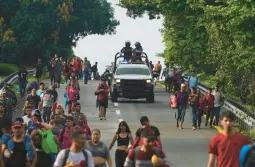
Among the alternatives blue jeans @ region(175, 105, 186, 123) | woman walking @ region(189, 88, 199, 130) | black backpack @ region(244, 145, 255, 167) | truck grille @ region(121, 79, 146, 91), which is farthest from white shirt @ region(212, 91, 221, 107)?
black backpack @ region(244, 145, 255, 167)

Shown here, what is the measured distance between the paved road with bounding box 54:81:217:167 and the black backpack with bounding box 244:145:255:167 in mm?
11550

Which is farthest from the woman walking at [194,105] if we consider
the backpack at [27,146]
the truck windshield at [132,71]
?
the backpack at [27,146]

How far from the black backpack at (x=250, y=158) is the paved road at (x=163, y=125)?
1155cm

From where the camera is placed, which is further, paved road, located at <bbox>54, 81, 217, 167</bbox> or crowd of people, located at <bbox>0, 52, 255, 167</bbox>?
paved road, located at <bbox>54, 81, 217, 167</bbox>

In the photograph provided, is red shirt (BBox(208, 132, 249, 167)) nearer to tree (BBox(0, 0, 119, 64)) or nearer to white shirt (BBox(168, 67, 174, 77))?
white shirt (BBox(168, 67, 174, 77))

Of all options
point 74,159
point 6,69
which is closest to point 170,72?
point 6,69

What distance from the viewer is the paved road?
28234mm

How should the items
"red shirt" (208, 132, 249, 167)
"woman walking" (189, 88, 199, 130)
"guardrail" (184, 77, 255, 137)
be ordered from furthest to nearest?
"woman walking" (189, 88, 199, 130)
"guardrail" (184, 77, 255, 137)
"red shirt" (208, 132, 249, 167)

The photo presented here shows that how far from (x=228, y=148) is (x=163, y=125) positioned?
21.4 meters

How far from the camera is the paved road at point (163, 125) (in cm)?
2823

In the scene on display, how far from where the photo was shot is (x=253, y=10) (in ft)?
109

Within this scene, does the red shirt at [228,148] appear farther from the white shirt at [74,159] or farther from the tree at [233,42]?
the tree at [233,42]

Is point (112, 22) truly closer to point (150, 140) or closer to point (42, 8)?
point (42, 8)

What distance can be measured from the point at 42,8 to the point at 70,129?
5455 centimetres
